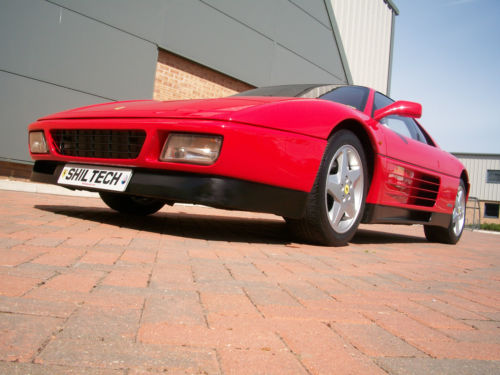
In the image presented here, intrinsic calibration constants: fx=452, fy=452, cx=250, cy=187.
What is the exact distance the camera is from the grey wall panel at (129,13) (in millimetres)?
6996

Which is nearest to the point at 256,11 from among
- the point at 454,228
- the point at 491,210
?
the point at 454,228

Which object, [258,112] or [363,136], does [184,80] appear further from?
[258,112]

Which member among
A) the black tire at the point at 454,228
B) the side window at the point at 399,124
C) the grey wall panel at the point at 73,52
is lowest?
the black tire at the point at 454,228

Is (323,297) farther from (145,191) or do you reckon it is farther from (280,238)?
(280,238)

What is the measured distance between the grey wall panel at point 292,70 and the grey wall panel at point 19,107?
5.31 metres

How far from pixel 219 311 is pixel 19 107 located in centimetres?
613

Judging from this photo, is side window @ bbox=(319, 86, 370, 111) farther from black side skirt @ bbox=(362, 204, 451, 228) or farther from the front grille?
the front grille

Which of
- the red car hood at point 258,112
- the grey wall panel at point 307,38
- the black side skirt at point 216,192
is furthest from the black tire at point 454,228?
the grey wall panel at point 307,38

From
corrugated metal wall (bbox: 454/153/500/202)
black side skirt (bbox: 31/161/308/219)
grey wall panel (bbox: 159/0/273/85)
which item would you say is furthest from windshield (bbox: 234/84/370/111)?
corrugated metal wall (bbox: 454/153/500/202)

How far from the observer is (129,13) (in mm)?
7543

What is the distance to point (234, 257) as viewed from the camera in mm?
2283

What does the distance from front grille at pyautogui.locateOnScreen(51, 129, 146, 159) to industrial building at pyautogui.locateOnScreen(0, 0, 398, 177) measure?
3794 mm

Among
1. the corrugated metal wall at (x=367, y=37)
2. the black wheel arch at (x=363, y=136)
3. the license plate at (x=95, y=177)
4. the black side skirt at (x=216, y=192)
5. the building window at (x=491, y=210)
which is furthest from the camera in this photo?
the building window at (x=491, y=210)

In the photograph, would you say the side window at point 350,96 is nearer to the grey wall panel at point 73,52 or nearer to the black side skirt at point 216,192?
the black side skirt at point 216,192
